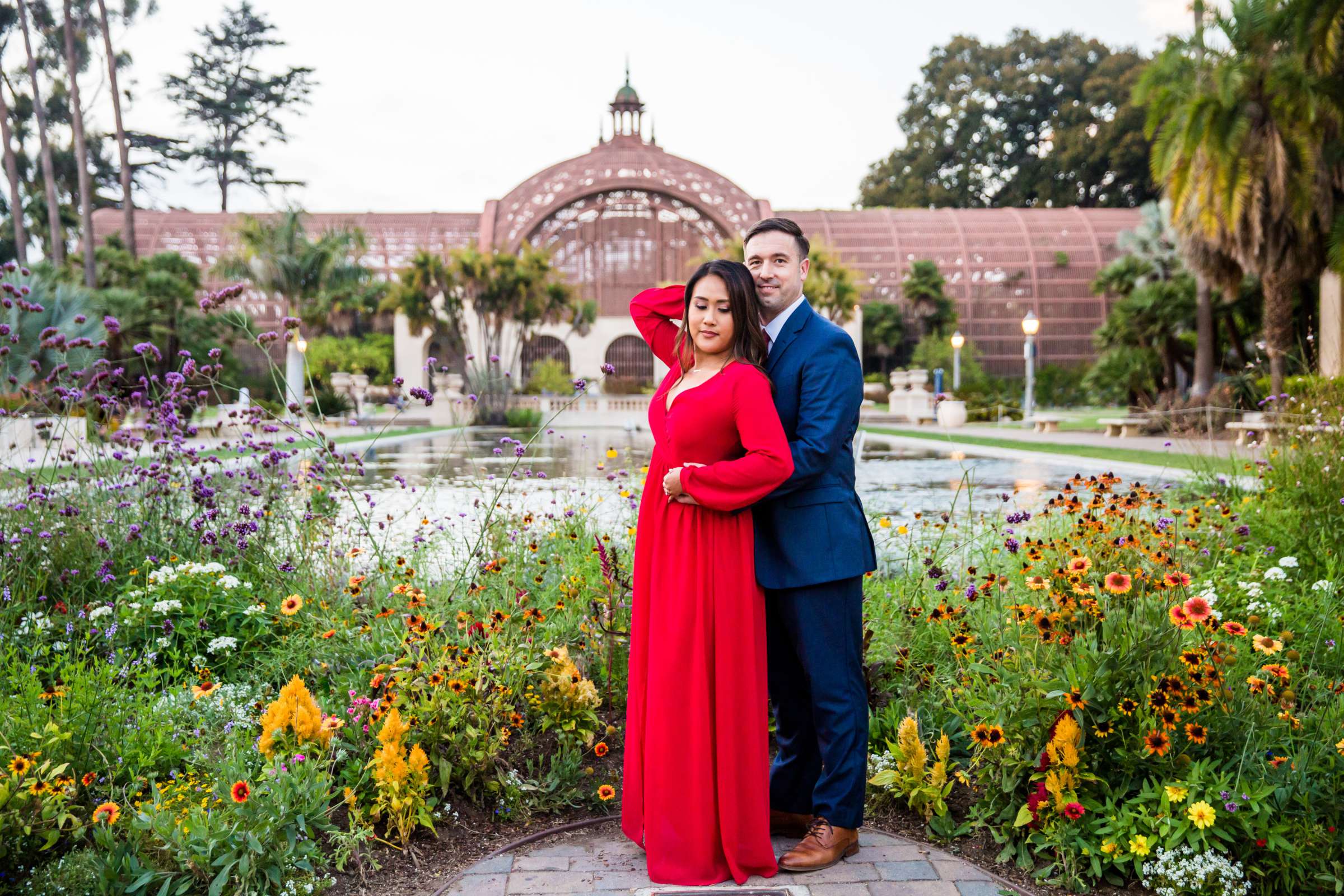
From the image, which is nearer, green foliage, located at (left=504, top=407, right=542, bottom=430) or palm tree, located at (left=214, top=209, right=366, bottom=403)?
green foliage, located at (left=504, top=407, right=542, bottom=430)

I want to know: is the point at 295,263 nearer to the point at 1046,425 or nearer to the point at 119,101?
the point at 119,101

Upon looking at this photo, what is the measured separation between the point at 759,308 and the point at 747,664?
3.12ft

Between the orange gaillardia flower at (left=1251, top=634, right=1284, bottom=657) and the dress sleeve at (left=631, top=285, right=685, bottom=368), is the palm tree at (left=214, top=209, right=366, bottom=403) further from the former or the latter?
the orange gaillardia flower at (left=1251, top=634, right=1284, bottom=657)

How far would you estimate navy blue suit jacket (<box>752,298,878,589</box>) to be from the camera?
2484mm

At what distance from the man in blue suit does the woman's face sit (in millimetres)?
138

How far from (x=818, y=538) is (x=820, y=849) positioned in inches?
32.5

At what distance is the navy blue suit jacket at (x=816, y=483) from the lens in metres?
2.48

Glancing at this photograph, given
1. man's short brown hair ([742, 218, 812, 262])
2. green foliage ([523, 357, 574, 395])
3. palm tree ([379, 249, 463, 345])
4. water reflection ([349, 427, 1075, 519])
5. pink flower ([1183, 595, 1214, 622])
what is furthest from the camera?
green foliage ([523, 357, 574, 395])

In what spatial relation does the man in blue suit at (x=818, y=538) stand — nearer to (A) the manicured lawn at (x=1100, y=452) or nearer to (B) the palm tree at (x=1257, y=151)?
(A) the manicured lawn at (x=1100, y=452)

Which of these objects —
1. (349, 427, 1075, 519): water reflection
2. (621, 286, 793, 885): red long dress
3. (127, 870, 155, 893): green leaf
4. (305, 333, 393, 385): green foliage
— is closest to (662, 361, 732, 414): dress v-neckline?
(621, 286, 793, 885): red long dress

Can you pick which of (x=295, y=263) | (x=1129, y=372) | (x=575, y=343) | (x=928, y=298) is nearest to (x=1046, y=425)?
(x=1129, y=372)

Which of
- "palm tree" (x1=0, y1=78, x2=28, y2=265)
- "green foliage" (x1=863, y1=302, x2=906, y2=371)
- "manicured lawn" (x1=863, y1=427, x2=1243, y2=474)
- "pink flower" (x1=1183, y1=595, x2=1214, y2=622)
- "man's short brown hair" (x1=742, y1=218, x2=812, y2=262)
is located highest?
"palm tree" (x1=0, y1=78, x2=28, y2=265)

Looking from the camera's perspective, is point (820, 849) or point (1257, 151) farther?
point (1257, 151)

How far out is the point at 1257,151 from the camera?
1617 cm
